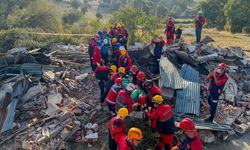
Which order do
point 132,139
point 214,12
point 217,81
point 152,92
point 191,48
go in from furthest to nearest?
point 214,12 < point 191,48 < point 217,81 < point 152,92 < point 132,139

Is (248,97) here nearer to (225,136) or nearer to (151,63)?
(225,136)

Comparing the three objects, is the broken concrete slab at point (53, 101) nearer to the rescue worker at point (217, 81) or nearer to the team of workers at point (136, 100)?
the team of workers at point (136, 100)

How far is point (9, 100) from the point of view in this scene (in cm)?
957

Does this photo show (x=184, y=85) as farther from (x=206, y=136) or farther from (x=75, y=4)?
(x=75, y=4)

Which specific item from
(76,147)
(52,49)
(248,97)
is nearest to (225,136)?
(248,97)

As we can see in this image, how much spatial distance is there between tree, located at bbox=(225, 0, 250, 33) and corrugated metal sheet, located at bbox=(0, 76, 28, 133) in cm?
2195

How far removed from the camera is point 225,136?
346 inches

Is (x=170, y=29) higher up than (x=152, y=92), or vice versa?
(x=170, y=29)

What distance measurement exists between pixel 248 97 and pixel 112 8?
45882 mm

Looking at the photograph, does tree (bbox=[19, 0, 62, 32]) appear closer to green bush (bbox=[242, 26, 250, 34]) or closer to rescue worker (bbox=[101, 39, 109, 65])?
rescue worker (bbox=[101, 39, 109, 65])

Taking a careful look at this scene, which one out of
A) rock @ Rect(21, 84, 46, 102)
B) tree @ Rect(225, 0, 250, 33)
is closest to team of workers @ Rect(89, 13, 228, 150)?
rock @ Rect(21, 84, 46, 102)

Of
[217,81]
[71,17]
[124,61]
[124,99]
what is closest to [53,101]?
[124,61]

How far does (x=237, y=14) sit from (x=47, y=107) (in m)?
22.4

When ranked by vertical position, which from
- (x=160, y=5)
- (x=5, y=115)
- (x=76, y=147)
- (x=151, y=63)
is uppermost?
(x=160, y=5)
